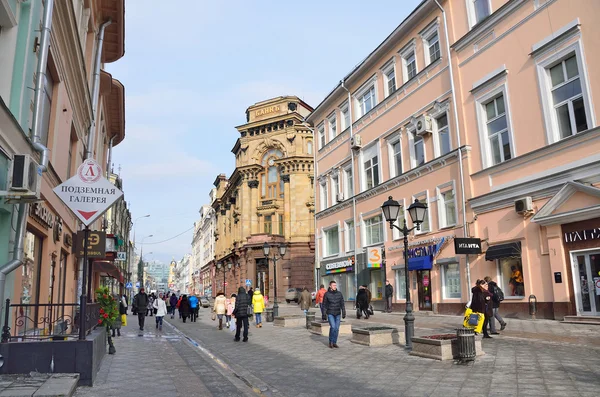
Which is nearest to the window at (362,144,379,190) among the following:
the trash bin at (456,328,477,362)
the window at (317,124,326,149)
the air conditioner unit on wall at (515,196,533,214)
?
the window at (317,124,326,149)

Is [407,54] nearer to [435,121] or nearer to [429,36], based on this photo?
[429,36]

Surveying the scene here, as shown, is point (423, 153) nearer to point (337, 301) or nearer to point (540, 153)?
point (540, 153)

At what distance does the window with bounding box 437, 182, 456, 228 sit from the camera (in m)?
21.6

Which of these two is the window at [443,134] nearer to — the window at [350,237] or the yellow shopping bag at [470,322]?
the window at [350,237]

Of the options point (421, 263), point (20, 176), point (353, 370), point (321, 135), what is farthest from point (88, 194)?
point (321, 135)

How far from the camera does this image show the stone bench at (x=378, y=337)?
493 inches

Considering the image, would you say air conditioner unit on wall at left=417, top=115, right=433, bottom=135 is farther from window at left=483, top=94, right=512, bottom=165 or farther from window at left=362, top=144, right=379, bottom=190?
window at left=362, top=144, right=379, bottom=190

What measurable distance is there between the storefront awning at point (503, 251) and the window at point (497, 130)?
11.0ft

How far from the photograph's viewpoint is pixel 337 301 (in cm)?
1291

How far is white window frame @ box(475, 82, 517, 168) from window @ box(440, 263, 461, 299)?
15.8 ft

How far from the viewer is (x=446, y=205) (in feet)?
73.0

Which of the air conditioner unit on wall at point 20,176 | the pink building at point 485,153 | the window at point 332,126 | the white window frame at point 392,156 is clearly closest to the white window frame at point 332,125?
the window at point 332,126

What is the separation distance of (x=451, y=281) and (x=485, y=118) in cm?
723

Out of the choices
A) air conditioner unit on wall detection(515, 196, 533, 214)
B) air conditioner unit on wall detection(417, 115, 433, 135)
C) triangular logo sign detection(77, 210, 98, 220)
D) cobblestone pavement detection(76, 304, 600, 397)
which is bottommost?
cobblestone pavement detection(76, 304, 600, 397)
